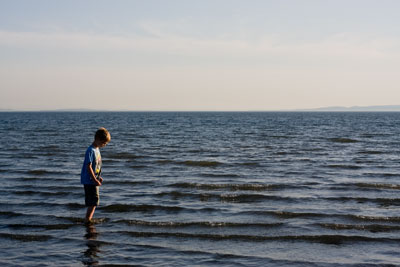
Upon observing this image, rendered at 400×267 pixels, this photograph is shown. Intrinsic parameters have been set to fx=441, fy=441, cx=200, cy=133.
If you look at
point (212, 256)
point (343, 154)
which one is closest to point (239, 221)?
point (212, 256)

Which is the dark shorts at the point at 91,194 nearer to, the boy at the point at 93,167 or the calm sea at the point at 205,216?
the boy at the point at 93,167

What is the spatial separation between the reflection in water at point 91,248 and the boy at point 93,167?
20.8 inches

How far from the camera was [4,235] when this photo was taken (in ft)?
25.2

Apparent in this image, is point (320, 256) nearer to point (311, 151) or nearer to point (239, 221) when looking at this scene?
point (239, 221)

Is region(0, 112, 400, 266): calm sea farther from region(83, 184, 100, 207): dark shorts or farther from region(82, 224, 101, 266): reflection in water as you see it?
region(83, 184, 100, 207): dark shorts

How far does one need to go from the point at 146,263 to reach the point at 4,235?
2908 mm

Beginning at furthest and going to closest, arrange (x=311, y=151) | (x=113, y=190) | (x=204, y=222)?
(x=311, y=151)
(x=113, y=190)
(x=204, y=222)

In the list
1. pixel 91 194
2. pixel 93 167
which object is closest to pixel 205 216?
pixel 91 194

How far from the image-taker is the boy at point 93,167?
313 inches

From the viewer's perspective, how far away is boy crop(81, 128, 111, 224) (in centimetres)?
794

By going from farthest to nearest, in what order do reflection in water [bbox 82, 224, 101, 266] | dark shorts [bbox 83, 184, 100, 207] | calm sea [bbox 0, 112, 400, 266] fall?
1. dark shorts [bbox 83, 184, 100, 207]
2. calm sea [bbox 0, 112, 400, 266]
3. reflection in water [bbox 82, 224, 101, 266]

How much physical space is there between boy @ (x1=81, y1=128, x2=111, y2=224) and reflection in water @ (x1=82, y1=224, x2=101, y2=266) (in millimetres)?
528

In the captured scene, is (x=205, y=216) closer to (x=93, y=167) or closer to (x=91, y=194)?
(x=91, y=194)

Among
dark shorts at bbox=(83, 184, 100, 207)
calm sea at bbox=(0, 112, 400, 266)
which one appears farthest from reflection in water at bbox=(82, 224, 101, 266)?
dark shorts at bbox=(83, 184, 100, 207)
